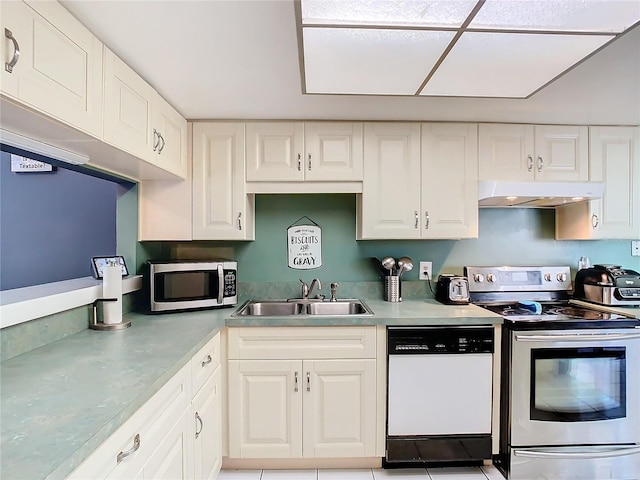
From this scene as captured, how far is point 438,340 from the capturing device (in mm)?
2027

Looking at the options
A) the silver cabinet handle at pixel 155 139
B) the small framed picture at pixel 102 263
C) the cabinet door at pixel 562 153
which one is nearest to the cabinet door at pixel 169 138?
the silver cabinet handle at pixel 155 139

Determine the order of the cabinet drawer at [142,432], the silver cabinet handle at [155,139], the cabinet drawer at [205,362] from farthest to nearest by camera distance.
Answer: the silver cabinet handle at [155,139] → the cabinet drawer at [205,362] → the cabinet drawer at [142,432]

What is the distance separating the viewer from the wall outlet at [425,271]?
8.66ft

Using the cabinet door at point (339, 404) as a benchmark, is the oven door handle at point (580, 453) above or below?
below

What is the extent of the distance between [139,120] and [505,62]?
1576mm

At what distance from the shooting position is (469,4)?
1.04 meters

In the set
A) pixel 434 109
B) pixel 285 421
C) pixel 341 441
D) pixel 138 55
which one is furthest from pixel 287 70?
pixel 341 441

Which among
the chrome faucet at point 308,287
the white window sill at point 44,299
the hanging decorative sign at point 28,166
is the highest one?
the hanging decorative sign at point 28,166

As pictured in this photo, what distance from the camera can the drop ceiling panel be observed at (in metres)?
1.25

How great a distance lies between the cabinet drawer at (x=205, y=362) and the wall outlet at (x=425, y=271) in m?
1.48

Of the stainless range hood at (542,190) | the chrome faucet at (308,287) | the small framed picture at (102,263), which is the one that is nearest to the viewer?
the small framed picture at (102,263)

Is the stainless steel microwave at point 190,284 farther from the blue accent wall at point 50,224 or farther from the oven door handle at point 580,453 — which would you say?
the oven door handle at point 580,453

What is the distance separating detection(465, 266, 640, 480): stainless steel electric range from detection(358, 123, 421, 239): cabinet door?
0.84 m

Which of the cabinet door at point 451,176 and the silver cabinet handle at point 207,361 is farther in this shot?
the cabinet door at point 451,176
